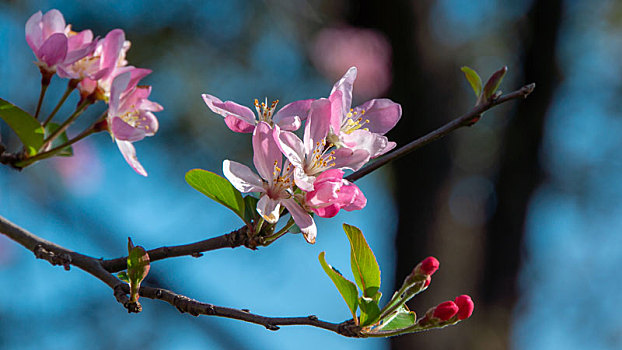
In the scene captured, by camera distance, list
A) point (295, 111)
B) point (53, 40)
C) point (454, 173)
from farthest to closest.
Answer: point (454, 173) < point (53, 40) < point (295, 111)

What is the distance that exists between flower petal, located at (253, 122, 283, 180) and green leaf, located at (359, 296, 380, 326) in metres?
0.13

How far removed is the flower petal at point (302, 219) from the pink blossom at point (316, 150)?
0.08 feet

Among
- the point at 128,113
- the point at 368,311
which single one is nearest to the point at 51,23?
the point at 128,113

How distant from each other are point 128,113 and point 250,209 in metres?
0.27

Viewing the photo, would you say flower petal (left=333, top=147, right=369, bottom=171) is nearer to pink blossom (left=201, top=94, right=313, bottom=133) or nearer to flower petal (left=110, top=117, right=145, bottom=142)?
pink blossom (left=201, top=94, right=313, bottom=133)

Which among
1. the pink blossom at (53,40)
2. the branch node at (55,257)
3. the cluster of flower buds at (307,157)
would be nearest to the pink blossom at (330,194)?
the cluster of flower buds at (307,157)

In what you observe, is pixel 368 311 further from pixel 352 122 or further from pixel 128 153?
pixel 128 153

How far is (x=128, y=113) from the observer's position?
75cm

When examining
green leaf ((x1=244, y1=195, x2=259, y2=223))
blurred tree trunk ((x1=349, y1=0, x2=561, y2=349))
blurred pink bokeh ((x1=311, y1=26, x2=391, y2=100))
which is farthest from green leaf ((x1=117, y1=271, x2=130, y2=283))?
blurred pink bokeh ((x1=311, y1=26, x2=391, y2=100))

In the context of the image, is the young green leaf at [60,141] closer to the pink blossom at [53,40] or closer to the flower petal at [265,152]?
the pink blossom at [53,40]

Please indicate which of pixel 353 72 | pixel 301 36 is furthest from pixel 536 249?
pixel 353 72

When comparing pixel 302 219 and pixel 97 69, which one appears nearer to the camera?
pixel 302 219

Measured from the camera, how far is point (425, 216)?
2264mm

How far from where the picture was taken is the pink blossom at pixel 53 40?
701mm
